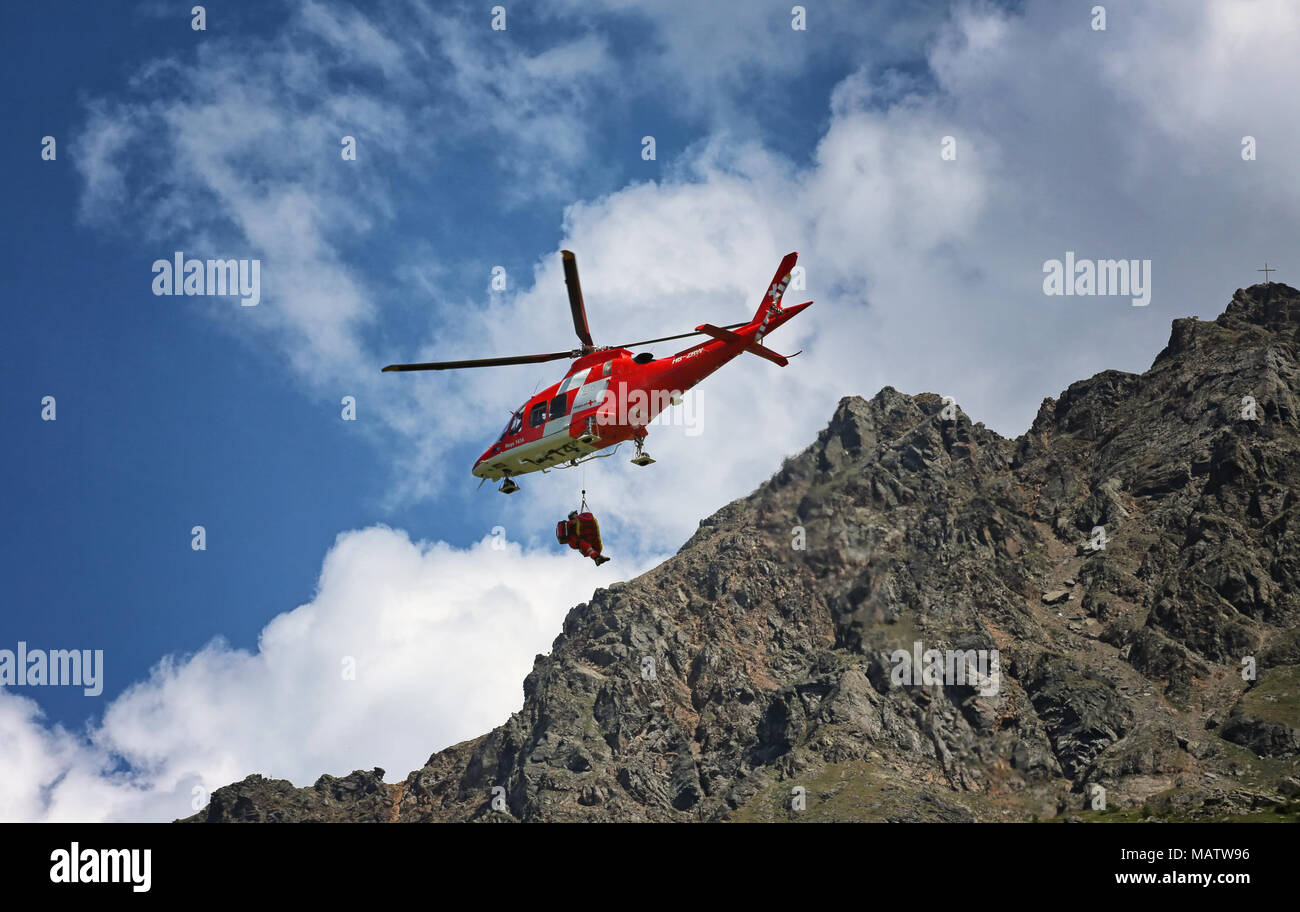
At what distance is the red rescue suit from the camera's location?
6894cm

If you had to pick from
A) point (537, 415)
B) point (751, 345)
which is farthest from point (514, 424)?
point (751, 345)

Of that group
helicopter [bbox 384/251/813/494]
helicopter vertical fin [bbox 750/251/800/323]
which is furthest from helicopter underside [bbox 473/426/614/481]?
helicopter vertical fin [bbox 750/251/800/323]

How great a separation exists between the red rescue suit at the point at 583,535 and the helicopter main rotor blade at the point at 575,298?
388 inches

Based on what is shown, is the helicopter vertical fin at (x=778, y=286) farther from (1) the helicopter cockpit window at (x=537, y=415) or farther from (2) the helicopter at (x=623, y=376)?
(1) the helicopter cockpit window at (x=537, y=415)

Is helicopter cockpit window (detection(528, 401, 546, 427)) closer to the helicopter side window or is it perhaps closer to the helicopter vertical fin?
the helicopter side window

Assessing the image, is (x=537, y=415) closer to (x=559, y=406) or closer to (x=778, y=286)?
(x=559, y=406)

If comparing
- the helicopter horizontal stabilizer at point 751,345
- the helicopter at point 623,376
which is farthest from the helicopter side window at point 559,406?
the helicopter horizontal stabilizer at point 751,345

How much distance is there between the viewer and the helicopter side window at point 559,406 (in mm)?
67000

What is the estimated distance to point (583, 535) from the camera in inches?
2719

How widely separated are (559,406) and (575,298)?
19.4 ft

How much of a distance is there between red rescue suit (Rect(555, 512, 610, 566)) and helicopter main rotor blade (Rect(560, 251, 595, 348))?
32.3ft
